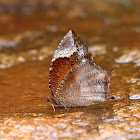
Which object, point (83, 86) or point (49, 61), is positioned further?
point (49, 61)

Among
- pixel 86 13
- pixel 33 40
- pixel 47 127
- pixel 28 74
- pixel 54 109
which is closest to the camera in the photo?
pixel 47 127


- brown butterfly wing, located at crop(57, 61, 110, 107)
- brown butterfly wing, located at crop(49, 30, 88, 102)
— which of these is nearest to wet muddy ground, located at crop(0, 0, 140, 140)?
brown butterfly wing, located at crop(57, 61, 110, 107)

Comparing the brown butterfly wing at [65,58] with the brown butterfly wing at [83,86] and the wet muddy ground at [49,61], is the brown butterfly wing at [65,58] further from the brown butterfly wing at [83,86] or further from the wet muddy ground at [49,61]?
the wet muddy ground at [49,61]

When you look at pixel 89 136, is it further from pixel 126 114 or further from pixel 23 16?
pixel 23 16

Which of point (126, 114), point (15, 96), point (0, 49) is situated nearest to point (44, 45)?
point (0, 49)

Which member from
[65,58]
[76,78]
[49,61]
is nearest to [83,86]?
[76,78]

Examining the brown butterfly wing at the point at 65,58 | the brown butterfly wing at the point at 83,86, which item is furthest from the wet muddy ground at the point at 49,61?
the brown butterfly wing at the point at 65,58

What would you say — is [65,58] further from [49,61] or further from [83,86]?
[49,61]

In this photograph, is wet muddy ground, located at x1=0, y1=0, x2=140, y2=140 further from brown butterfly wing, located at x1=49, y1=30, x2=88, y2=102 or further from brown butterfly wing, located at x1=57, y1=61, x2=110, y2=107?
brown butterfly wing, located at x1=49, y1=30, x2=88, y2=102
